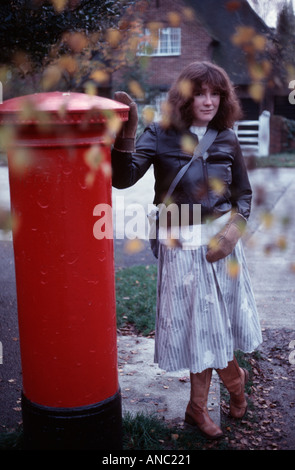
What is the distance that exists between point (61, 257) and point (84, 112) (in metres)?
0.61

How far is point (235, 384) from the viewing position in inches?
121

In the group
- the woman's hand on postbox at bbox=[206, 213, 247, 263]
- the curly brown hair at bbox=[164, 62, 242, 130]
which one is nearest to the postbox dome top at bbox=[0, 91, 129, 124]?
the curly brown hair at bbox=[164, 62, 242, 130]

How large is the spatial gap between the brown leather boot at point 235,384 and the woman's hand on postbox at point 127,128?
1361mm

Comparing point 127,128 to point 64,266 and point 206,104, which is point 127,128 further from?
point 64,266

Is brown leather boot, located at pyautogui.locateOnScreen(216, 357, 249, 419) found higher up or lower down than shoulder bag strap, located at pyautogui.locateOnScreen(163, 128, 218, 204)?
lower down

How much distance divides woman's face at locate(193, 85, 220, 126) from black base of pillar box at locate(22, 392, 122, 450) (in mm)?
1488

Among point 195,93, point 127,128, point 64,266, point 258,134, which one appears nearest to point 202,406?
point 64,266

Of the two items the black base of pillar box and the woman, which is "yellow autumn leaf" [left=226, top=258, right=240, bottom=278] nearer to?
the woman

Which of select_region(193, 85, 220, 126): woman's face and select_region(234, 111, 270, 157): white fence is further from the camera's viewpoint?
select_region(234, 111, 270, 157): white fence

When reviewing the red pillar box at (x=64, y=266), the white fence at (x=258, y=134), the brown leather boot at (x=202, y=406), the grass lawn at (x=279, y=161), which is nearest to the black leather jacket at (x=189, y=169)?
the red pillar box at (x=64, y=266)

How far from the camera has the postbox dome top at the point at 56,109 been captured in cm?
211

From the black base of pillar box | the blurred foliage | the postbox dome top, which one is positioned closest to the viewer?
the postbox dome top

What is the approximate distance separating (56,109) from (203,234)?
1.07 metres

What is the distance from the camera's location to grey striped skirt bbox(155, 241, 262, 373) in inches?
110
